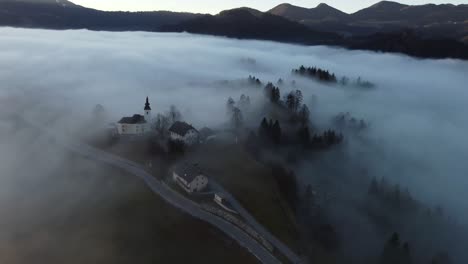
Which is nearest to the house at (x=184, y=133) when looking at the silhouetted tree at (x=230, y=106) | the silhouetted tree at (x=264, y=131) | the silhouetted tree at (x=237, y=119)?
the silhouetted tree at (x=237, y=119)


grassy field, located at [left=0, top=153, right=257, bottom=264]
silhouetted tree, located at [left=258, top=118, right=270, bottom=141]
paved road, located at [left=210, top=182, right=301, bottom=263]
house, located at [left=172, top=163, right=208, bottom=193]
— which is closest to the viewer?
grassy field, located at [left=0, top=153, right=257, bottom=264]

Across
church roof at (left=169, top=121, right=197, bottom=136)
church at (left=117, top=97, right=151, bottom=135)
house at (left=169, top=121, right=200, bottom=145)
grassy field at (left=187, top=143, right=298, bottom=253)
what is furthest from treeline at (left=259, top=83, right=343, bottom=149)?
church at (left=117, top=97, right=151, bottom=135)

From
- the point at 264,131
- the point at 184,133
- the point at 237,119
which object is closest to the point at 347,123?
the point at 264,131

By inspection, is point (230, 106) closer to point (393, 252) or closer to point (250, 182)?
point (250, 182)

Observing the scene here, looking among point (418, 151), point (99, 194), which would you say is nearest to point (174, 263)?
point (99, 194)

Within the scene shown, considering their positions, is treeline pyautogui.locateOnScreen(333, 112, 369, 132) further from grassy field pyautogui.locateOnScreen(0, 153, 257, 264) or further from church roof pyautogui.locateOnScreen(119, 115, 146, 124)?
grassy field pyautogui.locateOnScreen(0, 153, 257, 264)

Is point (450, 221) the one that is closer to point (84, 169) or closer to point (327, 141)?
point (327, 141)

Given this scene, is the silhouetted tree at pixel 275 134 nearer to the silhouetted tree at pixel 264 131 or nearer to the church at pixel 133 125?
the silhouetted tree at pixel 264 131
